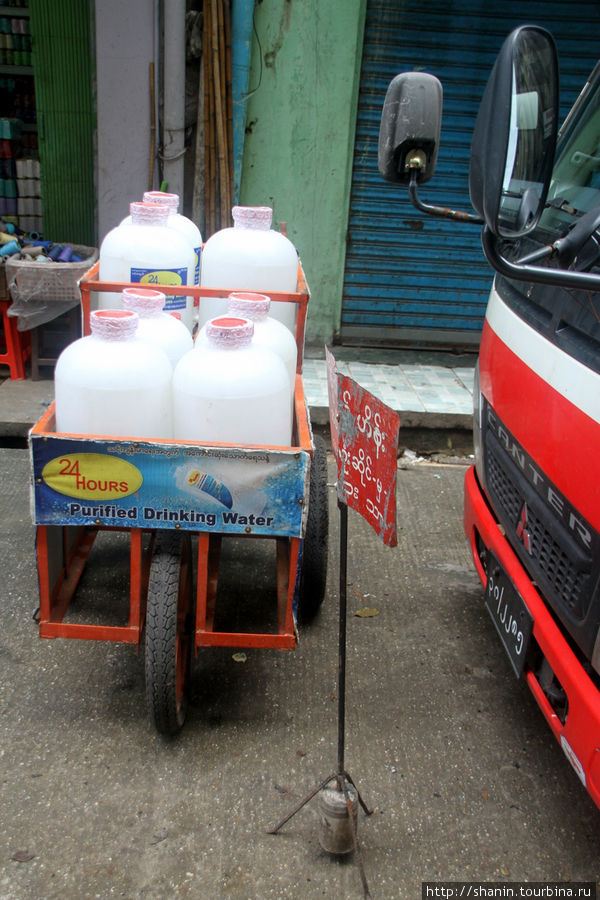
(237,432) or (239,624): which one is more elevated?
(237,432)

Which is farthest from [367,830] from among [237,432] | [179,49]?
[179,49]

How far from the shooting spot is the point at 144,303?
9.28 ft

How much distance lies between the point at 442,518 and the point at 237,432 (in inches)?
90.8

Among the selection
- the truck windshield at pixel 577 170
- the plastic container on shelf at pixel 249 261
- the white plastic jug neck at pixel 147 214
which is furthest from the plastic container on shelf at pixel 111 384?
the truck windshield at pixel 577 170

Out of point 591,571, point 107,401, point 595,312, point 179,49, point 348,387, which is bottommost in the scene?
point 591,571

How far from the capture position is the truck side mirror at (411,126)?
2332 millimetres

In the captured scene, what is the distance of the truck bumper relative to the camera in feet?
6.55

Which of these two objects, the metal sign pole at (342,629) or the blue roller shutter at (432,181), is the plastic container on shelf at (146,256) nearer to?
the metal sign pole at (342,629)

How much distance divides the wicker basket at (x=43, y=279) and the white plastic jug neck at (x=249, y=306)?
272cm

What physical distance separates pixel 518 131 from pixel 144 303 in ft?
Result: 4.76

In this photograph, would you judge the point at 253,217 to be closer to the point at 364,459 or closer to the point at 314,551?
the point at 314,551

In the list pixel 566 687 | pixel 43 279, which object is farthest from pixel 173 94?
pixel 566 687

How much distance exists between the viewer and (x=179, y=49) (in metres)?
5.61

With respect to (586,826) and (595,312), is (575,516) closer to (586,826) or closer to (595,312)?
(595,312)
